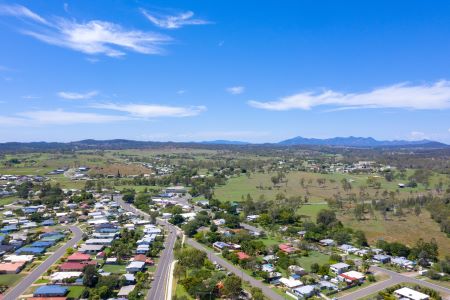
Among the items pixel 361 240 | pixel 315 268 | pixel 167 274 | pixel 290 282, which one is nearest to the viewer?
pixel 290 282

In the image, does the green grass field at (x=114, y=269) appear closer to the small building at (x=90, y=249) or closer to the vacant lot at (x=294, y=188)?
the small building at (x=90, y=249)

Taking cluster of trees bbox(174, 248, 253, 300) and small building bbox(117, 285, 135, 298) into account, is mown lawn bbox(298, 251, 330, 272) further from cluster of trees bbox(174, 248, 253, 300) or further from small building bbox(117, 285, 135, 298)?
small building bbox(117, 285, 135, 298)

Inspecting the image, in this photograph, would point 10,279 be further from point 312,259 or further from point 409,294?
point 409,294

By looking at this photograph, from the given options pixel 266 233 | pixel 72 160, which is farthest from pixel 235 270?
pixel 72 160

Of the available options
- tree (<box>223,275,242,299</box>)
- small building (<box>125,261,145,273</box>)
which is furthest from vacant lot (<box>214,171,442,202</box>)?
tree (<box>223,275,242,299</box>)

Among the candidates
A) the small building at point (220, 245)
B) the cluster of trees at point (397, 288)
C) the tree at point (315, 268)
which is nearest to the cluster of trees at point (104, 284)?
the small building at point (220, 245)

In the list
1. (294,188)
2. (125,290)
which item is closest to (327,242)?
(125,290)

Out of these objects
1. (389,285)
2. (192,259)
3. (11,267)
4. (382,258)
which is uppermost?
(192,259)
